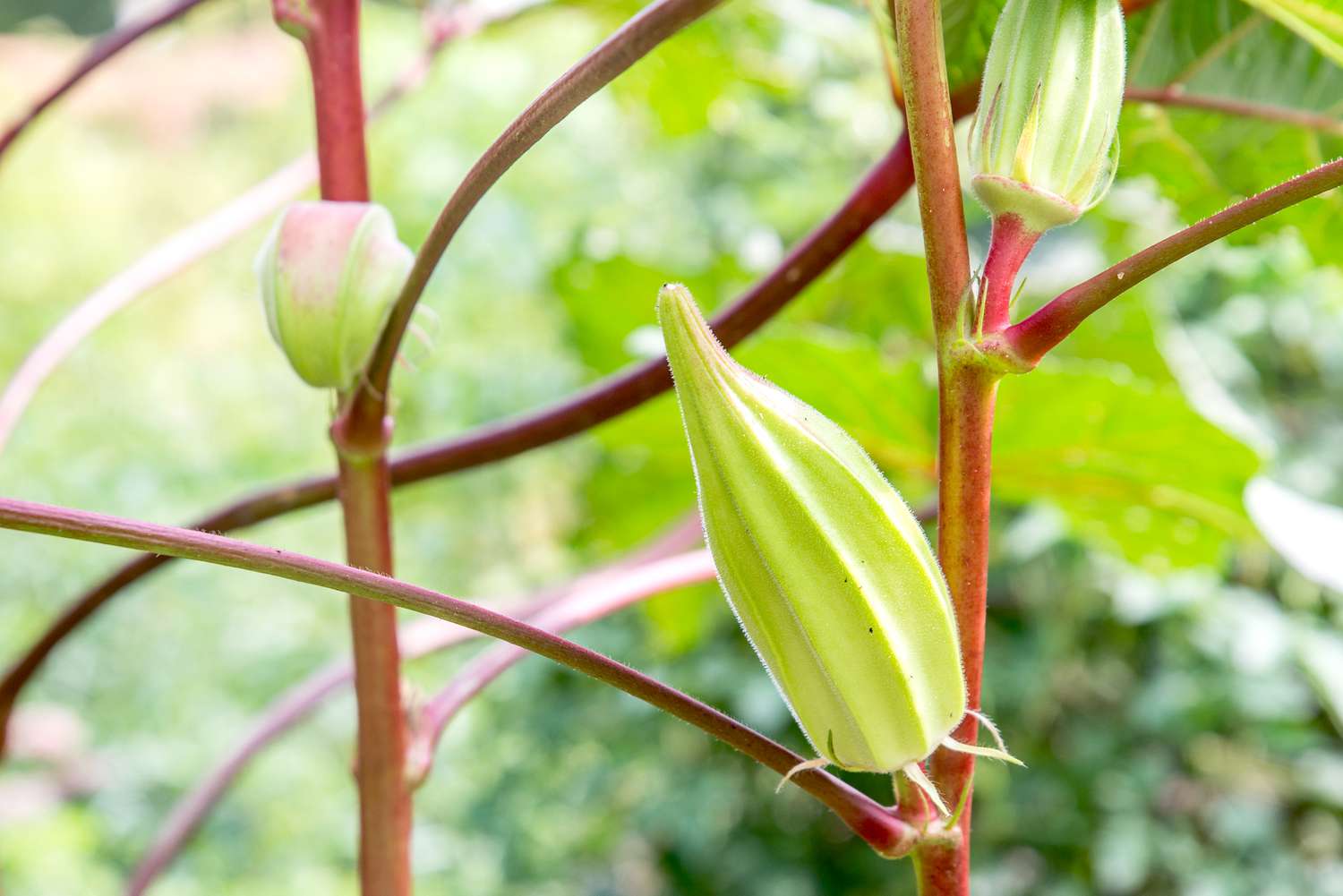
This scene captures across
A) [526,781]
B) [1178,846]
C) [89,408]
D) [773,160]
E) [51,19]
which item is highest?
[89,408]

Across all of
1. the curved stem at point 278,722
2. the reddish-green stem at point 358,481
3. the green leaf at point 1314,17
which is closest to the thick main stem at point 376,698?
the reddish-green stem at point 358,481

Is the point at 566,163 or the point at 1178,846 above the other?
the point at 566,163

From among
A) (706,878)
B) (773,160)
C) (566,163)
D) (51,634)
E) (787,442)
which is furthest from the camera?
(566,163)

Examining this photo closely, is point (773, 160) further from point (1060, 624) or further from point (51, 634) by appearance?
point (51, 634)

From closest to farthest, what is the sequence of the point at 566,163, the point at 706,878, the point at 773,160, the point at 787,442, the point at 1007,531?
the point at 787,442
the point at 1007,531
the point at 706,878
the point at 773,160
the point at 566,163

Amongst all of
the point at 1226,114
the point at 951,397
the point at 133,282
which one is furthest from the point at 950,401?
the point at 133,282

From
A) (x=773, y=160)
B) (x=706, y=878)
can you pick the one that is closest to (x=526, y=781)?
(x=706, y=878)

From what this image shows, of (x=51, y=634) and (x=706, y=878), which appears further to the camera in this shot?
(x=706, y=878)

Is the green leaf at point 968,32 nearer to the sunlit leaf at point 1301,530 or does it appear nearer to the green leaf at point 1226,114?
the green leaf at point 1226,114
